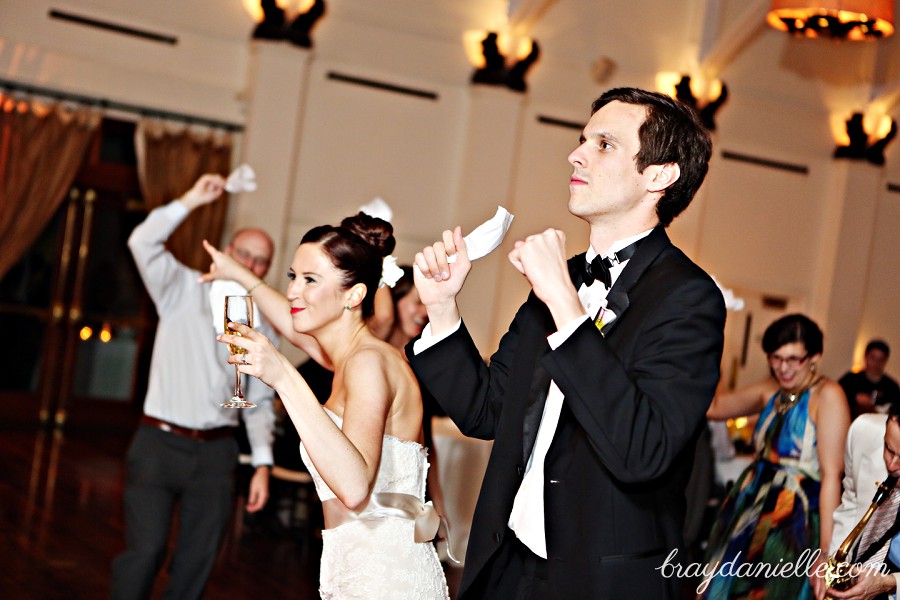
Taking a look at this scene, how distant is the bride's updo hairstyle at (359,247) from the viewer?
8.39ft

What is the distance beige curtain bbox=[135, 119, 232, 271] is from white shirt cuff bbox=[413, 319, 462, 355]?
7436mm

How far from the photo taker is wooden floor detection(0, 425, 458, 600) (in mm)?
4766

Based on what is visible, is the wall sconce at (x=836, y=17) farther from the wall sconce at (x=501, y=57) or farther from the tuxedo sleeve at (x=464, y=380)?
the tuxedo sleeve at (x=464, y=380)

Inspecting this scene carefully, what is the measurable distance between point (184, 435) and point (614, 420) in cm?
254

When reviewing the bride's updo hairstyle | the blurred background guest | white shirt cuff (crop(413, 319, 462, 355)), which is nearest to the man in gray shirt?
the bride's updo hairstyle

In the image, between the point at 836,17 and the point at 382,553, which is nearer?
the point at 382,553

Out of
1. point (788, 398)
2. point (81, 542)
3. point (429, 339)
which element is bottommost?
point (81, 542)

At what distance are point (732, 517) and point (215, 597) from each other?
238cm

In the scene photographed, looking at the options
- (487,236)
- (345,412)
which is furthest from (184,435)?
(487,236)

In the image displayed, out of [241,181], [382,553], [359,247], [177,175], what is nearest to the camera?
[382,553]

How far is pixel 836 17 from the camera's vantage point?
7.89 meters

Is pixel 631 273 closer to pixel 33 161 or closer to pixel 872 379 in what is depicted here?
pixel 33 161

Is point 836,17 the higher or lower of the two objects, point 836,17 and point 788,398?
the higher

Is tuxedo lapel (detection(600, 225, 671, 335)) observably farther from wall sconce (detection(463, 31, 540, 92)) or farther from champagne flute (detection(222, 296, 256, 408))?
wall sconce (detection(463, 31, 540, 92))
